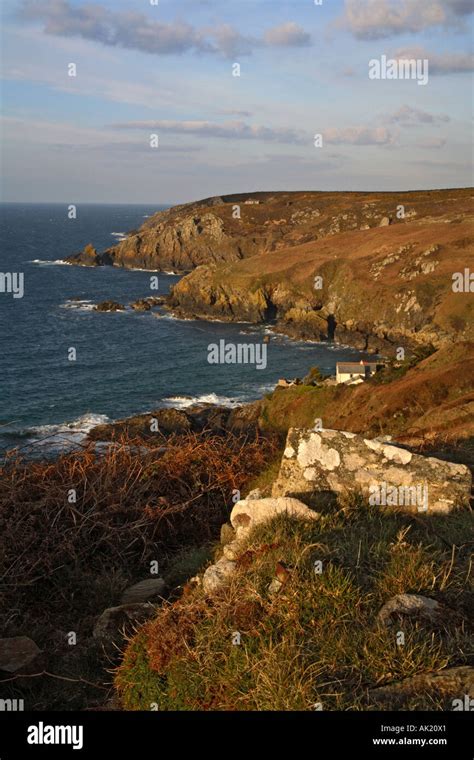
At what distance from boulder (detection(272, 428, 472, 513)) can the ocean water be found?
66.5 ft

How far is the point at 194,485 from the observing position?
10562 mm

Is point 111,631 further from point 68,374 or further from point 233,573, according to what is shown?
point 68,374

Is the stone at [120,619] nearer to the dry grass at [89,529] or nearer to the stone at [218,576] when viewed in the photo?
the dry grass at [89,529]

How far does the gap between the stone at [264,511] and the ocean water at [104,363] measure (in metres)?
20.5

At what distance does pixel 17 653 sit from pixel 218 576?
236 centimetres

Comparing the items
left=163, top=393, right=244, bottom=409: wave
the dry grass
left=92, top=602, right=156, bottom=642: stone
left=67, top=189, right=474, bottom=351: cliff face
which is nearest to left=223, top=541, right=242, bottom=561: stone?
left=92, top=602, right=156, bottom=642: stone

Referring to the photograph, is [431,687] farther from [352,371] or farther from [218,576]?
[352,371]

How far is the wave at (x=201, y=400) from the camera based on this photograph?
46500mm

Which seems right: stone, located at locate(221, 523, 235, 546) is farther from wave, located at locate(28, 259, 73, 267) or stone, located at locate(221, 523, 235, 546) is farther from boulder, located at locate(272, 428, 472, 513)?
wave, located at locate(28, 259, 73, 267)

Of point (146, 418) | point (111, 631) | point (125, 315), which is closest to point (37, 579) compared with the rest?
point (111, 631)

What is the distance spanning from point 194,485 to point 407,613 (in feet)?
18.6

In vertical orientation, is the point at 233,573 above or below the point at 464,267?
below

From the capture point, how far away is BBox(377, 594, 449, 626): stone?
5314 mm
